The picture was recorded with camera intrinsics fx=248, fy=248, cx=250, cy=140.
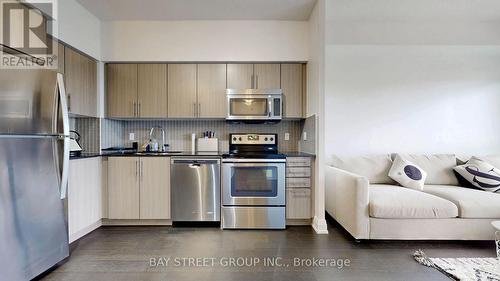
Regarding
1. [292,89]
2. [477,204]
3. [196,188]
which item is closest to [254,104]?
[292,89]

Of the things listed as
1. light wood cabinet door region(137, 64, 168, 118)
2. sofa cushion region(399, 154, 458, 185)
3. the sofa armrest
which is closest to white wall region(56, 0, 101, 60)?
light wood cabinet door region(137, 64, 168, 118)

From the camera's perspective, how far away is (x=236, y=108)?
10.8ft

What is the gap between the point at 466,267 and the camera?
2.08 metres

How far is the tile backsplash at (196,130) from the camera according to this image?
3666 millimetres

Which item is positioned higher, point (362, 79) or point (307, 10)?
point (307, 10)

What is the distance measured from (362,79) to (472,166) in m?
1.74

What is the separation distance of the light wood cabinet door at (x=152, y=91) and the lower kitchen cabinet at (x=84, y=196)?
0.86m

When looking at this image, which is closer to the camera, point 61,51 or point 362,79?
point 61,51

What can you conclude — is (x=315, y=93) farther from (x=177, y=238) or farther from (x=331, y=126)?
(x=177, y=238)

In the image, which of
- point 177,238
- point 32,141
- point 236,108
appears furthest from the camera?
point 236,108

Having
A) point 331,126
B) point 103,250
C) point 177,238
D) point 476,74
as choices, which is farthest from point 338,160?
point 103,250

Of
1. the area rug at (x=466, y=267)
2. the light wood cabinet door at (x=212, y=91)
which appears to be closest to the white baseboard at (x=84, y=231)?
the light wood cabinet door at (x=212, y=91)
